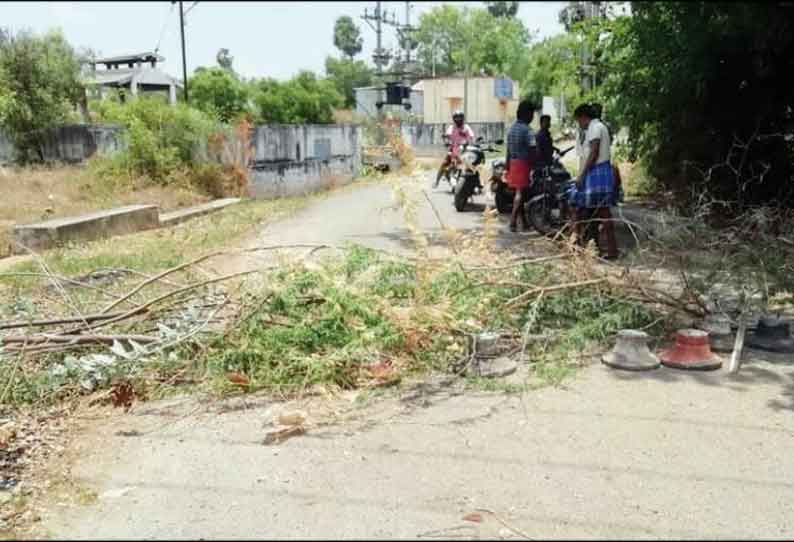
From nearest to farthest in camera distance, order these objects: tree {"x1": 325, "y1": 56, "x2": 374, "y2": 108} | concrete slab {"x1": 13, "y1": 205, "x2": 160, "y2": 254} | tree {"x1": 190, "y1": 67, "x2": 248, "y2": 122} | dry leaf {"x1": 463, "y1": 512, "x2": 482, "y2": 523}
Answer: dry leaf {"x1": 463, "y1": 512, "x2": 482, "y2": 523}
concrete slab {"x1": 13, "y1": 205, "x2": 160, "y2": 254}
tree {"x1": 190, "y1": 67, "x2": 248, "y2": 122}
tree {"x1": 325, "y1": 56, "x2": 374, "y2": 108}

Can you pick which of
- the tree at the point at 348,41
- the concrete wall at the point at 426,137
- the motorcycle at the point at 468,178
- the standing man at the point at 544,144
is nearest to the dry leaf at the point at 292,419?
the standing man at the point at 544,144

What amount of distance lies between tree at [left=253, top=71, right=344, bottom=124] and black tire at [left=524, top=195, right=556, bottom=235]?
3464 centimetres

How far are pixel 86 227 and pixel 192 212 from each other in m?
2.84

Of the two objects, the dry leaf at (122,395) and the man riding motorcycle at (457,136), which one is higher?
the man riding motorcycle at (457,136)

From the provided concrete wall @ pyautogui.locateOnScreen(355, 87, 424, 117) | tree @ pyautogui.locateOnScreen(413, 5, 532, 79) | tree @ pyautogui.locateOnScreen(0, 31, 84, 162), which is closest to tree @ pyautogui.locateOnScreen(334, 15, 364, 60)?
tree @ pyautogui.locateOnScreen(413, 5, 532, 79)

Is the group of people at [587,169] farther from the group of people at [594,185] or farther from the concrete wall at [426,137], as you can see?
the concrete wall at [426,137]

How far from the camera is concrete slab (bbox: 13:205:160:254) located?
10.1 m

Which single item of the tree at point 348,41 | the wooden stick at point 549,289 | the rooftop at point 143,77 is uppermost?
the tree at point 348,41

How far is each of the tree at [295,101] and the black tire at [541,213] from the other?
114 feet

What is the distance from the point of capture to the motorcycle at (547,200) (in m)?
9.61

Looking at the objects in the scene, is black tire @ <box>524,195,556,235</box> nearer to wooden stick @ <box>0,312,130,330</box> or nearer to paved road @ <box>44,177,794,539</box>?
paved road @ <box>44,177,794,539</box>

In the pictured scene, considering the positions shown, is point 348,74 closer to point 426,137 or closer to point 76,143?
point 426,137

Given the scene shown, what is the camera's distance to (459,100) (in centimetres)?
4381

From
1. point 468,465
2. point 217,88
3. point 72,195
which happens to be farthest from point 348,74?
point 468,465
